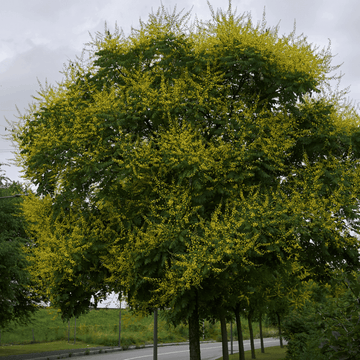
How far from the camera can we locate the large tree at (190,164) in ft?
36.7

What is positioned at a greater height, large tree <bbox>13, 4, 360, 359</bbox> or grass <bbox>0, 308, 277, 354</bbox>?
large tree <bbox>13, 4, 360, 359</bbox>

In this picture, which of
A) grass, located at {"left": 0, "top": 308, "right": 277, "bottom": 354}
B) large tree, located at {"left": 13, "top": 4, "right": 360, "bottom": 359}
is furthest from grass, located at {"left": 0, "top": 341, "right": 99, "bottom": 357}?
large tree, located at {"left": 13, "top": 4, "right": 360, "bottom": 359}

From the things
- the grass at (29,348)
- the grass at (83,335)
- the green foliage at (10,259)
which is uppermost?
the green foliage at (10,259)

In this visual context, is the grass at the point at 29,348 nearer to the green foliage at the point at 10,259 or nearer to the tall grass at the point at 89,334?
the tall grass at the point at 89,334

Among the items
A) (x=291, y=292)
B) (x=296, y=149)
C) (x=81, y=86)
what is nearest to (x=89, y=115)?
(x=81, y=86)

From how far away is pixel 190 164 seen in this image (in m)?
11.1

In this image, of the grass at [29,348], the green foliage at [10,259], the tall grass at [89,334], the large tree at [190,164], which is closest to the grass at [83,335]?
the tall grass at [89,334]

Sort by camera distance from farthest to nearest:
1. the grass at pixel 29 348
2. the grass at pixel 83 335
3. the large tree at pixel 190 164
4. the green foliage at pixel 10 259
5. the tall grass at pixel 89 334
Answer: the tall grass at pixel 89 334
the grass at pixel 83 335
the grass at pixel 29 348
the green foliage at pixel 10 259
the large tree at pixel 190 164

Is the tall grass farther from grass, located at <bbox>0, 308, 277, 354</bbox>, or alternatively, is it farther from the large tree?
the large tree

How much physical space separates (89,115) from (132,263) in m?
4.52

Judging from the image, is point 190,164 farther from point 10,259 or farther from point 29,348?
point 29,348

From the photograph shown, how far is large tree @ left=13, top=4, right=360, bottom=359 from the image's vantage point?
1117 centimetres

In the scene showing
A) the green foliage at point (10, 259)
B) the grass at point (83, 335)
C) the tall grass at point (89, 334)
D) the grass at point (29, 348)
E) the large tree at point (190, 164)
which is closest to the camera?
the large tree at point (190, 164)

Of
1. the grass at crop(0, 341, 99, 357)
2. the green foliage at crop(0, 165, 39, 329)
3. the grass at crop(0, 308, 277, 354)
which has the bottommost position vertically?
the grass at crop(0, 341, 99, 357)
